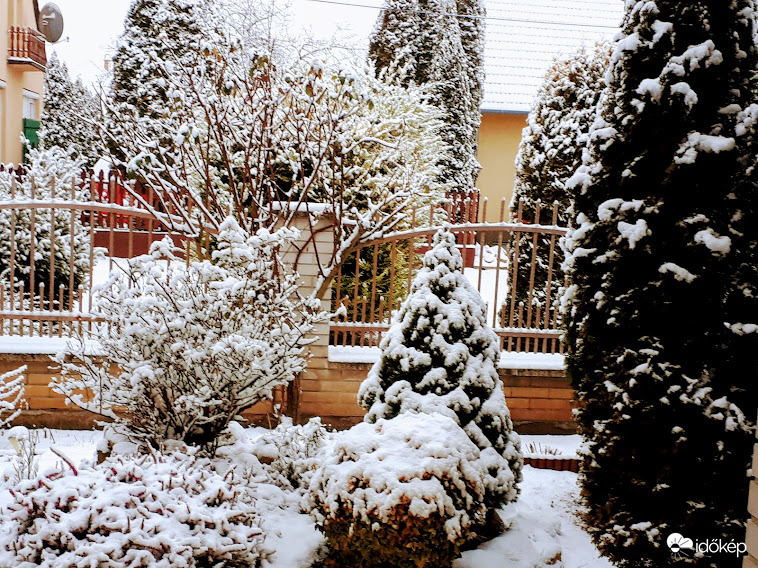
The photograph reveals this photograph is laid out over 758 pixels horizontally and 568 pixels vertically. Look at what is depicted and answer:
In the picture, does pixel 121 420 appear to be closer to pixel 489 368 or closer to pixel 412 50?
pixel 489 368

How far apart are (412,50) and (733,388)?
520 inches

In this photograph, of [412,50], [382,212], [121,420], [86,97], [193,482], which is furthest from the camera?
[86,97]

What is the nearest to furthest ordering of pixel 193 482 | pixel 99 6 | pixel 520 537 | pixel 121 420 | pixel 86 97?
pixel 193 482
pixel 520 537
pixel 121 420
pixel 86 97
pixel 99 6

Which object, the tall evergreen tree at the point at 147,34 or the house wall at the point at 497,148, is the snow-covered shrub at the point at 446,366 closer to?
the tall evergreen tree at the point at 147,34

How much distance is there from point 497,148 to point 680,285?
51.5 ft

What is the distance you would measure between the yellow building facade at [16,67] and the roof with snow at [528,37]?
12202 mm

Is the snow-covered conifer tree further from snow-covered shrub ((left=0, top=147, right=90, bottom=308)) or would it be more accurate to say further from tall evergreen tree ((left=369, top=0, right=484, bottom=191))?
tall evergreen tree ((left=369, top=0, right=484, bottom=191))

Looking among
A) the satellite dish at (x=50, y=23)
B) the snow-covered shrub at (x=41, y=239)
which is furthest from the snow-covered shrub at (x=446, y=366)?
the satellite dish at (x=50, y=23)

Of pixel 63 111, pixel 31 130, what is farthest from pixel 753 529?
pixel 63 111

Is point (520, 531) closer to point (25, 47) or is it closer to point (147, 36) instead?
point (147, 36)

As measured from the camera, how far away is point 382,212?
22.6ft

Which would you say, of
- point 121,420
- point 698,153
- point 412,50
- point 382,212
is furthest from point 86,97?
point 698,153

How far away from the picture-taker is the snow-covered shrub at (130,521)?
2861 millimetres

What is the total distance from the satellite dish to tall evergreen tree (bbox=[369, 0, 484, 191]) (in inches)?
424
